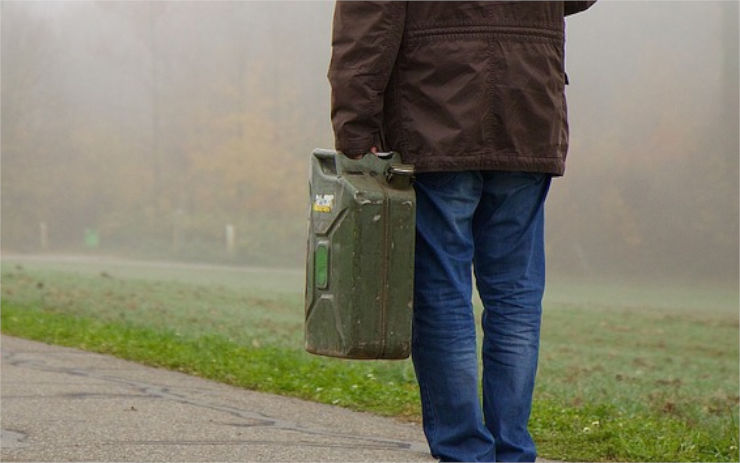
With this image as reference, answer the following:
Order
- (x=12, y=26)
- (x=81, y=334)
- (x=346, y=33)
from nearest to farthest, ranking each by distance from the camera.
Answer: (x=346, y=33) → (x=81, y=334) → (x=12, y=26)

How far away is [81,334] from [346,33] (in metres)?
6.07

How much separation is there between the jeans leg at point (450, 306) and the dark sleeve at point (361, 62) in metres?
0.21

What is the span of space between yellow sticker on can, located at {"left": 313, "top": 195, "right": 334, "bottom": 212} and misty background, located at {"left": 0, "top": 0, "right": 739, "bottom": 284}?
3059cm

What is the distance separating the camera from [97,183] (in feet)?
128

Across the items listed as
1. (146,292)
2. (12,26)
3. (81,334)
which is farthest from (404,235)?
(12,26)

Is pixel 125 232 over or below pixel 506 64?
below

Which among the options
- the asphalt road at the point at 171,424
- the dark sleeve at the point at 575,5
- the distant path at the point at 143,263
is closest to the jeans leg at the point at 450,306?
the dark sleeve at the point at 575,5

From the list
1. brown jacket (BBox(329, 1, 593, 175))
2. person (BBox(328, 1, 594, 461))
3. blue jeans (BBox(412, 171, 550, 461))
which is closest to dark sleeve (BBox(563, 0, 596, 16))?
person (BBox(328, 1, 594, 461))

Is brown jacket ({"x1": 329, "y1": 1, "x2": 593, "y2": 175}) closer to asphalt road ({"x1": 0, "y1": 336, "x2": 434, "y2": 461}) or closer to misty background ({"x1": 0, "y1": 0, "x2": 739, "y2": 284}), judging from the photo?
asphalt road ({"x1": 0, "y1": 336, "x2": 434, "y2": 461})

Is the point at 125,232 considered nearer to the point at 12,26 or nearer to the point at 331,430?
the point at 12,26

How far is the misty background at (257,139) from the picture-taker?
3425 cm

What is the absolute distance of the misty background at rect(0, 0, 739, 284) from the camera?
3425 centimetres

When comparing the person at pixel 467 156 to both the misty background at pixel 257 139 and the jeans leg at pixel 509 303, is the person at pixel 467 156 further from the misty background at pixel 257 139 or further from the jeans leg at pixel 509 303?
the misty background at pixel 257 139

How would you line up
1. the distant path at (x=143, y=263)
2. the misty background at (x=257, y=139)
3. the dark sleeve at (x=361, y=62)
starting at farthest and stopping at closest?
the misty background at (x=257, y=139), the distant path at (x=143, y=263), the dark sleeve at (x=361, y=62)
